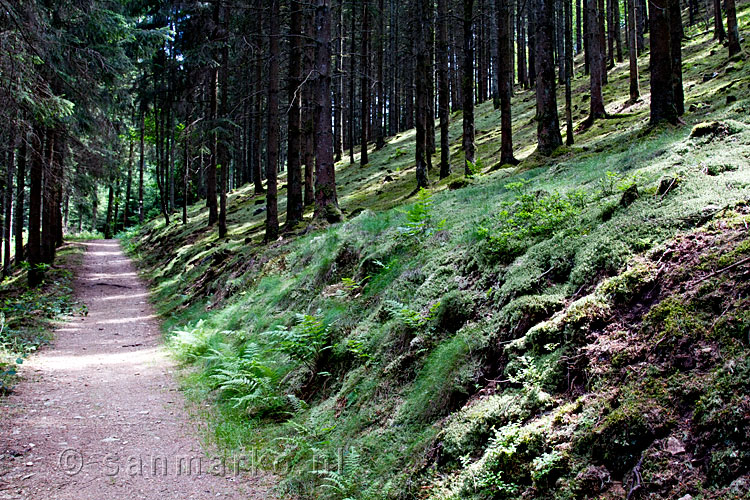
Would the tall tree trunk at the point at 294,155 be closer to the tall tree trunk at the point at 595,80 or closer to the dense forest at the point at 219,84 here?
the dense forest at the point at 219,84

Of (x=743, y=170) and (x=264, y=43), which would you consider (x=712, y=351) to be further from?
(x=264, y=43)

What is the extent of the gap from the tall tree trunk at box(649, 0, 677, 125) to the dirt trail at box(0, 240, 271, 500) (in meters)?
11.2

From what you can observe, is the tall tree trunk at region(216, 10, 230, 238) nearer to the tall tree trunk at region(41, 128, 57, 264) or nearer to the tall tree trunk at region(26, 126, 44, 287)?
the tall tree trunk at region(41, 128, 57, 264)

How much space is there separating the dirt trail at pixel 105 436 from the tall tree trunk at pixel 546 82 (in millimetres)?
11639

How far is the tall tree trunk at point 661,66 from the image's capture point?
10750 mm

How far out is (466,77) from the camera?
16.2 meters

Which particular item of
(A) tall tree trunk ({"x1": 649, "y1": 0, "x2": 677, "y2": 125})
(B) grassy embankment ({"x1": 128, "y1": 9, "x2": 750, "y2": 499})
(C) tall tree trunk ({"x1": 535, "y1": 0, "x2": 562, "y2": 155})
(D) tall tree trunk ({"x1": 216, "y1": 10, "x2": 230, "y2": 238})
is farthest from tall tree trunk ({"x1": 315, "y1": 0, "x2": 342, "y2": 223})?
(A) tall tree trunk ({"x1": 649, "y1": 0, "x2": 677, "y2": 125})

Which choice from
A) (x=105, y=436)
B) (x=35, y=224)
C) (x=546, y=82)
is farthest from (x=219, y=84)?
(x=105, y=436)

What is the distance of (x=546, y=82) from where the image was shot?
1369 centimetres

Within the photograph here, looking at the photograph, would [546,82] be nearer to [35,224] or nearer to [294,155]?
[294,155]

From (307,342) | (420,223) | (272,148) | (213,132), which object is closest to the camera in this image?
(307,342)

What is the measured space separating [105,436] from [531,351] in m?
5.20

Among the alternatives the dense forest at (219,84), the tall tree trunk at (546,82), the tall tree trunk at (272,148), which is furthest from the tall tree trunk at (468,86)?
the tall tree trunk at (272,148)

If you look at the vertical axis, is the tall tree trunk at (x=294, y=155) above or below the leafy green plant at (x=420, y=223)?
above
